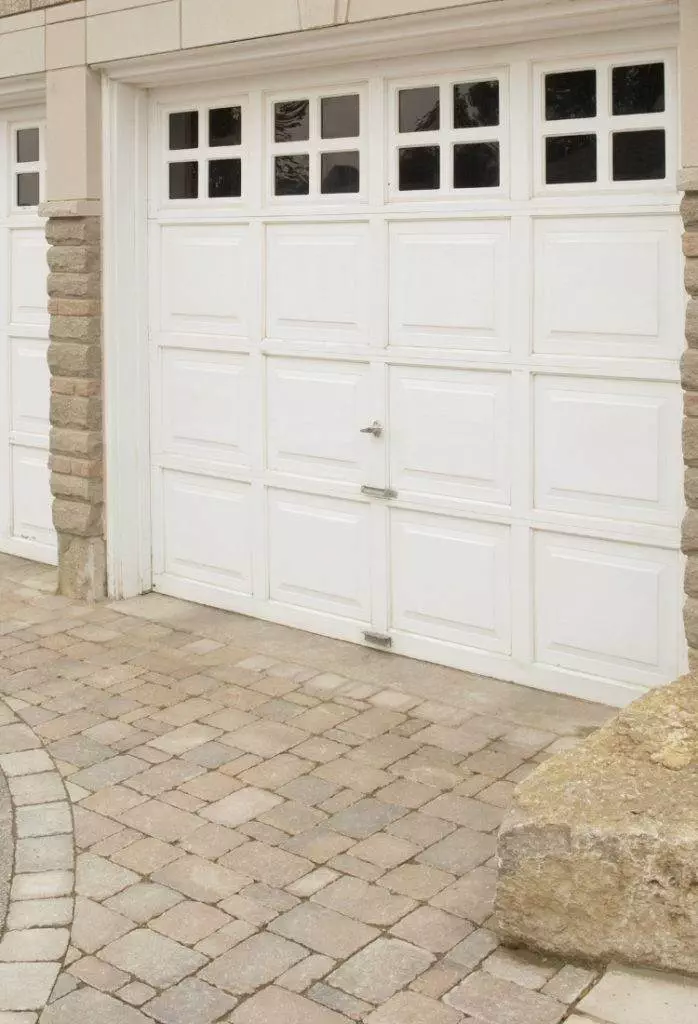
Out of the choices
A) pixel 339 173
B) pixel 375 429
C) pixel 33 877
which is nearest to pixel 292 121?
pixel 339 173

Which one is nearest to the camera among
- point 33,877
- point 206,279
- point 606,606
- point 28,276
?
point 33,877

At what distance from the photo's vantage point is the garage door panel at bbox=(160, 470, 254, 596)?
729cm

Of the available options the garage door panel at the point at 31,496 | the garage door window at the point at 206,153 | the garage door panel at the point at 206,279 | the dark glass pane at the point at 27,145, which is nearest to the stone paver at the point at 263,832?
the garage door panel at the point at 31,496

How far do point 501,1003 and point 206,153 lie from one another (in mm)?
4869

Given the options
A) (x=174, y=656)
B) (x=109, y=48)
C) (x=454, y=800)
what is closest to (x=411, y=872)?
(x=454, y=800)

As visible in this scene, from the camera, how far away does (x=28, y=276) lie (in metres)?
8.34

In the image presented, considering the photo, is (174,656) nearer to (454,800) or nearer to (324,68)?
(454,800)

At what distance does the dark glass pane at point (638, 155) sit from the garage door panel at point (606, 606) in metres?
1.51

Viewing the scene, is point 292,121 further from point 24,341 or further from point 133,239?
point 24,341

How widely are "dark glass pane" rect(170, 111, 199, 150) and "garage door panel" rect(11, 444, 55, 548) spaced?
2094mm

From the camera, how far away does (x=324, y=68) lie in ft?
21.5

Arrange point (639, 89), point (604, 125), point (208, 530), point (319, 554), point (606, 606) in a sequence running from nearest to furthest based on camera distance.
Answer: point (639, 89)
point (604, 125)
point (606, 606)
point (319, 554)
point (208, 530)

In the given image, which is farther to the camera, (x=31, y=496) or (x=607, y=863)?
(x=31, y=496)

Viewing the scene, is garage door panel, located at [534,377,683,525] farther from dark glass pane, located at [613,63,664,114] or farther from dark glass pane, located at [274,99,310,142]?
dark glass pane, located at [274,99,310,142]
